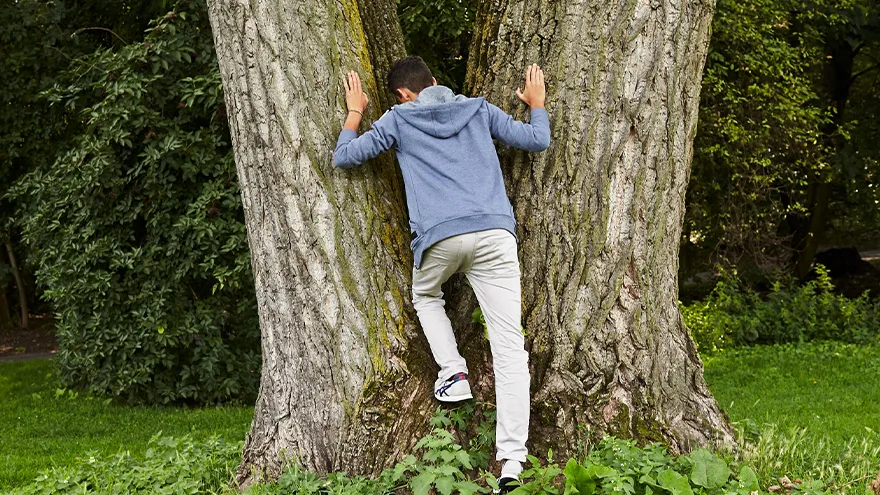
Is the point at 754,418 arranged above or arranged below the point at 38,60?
below

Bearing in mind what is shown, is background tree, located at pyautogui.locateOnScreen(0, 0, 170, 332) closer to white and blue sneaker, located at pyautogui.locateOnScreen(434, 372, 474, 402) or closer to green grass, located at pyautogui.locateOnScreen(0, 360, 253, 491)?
green grass, located at pyautogui.locateOnScreen(0, 360, 253, 491)

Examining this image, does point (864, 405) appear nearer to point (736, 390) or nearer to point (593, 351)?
point (736, 390)

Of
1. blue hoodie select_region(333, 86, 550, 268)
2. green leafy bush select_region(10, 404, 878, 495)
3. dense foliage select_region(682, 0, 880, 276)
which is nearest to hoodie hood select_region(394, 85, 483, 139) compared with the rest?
blue hoodie select_region(333, 86, 550, 268)

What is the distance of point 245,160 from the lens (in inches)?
165

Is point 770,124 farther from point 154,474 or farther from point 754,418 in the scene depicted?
point 154,474

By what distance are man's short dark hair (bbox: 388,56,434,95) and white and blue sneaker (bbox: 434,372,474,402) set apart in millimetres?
1343

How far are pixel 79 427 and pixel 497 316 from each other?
5439mm

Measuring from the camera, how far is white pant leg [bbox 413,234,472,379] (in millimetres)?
4008

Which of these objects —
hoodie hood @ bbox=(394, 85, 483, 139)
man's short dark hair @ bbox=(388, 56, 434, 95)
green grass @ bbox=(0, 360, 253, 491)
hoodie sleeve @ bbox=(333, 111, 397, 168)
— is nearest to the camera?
hoodie sleeve @ bbox=(333, 111, 397, 168)

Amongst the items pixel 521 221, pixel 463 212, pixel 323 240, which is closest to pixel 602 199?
pixel 521 221

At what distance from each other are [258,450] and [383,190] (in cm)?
141

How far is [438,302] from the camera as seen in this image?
13.6ft

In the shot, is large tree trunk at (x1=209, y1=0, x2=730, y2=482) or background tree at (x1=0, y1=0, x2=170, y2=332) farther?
background tree at (x1=0, y1=0, x2=170, y2=332)

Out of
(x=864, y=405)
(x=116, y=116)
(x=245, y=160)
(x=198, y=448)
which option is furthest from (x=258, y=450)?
(x=864, y=405)
